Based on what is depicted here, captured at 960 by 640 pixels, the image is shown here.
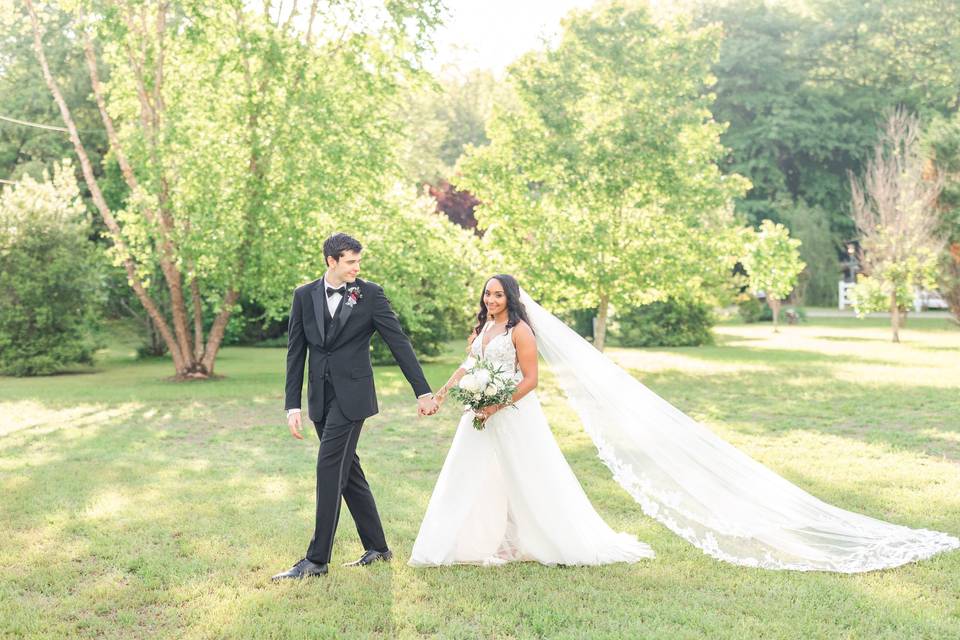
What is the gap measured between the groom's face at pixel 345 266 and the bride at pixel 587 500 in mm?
1057

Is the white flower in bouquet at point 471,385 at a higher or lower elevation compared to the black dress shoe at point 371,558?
higher

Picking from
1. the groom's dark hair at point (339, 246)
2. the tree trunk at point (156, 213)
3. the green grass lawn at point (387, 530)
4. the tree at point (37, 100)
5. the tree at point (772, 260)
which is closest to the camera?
the green grass lawn at point (387, 530)

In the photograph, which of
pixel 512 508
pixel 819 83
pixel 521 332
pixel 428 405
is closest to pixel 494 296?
pixel 521 332

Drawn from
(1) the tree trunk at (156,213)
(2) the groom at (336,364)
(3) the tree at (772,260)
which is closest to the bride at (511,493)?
(2) the groom at (336,364)

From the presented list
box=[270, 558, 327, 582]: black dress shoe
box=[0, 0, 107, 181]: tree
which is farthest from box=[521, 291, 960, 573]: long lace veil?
box=[0, 0, 107, 181]: tree

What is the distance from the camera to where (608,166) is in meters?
21.3

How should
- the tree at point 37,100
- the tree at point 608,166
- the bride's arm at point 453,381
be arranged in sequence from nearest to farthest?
the bride's arm at point 453,381 < the tree at point 608,166 < the tree at point 37,100

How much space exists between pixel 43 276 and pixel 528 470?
19889mm

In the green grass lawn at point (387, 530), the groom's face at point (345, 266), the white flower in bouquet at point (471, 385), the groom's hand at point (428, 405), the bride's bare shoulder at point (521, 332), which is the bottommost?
the green grass lawn at point (387, 530)

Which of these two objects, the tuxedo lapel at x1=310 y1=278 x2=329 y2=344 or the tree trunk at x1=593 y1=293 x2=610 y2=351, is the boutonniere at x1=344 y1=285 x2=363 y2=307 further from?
the tree trunk at x1=593 y1=293 x2=610 y2=351

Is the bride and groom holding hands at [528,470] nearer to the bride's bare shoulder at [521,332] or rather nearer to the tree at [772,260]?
the bride's bare shoulder at [521,332]

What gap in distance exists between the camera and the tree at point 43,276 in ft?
74.1

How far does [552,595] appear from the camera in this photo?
566 centimetres

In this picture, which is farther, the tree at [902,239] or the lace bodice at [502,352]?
the tree at [902,239]
